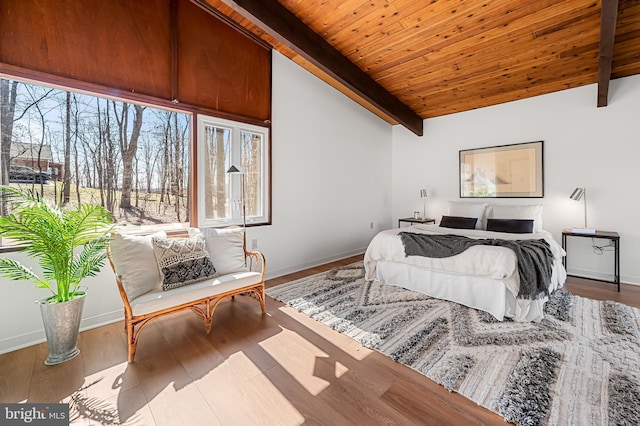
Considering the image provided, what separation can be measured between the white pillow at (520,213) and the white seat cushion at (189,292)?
3.71 meters

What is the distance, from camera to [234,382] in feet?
5.88

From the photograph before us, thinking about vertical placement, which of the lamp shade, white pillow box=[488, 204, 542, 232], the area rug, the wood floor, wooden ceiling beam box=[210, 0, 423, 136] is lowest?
the wood floor

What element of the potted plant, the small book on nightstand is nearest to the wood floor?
the potted plant

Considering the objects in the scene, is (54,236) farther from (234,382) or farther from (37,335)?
(234,382)

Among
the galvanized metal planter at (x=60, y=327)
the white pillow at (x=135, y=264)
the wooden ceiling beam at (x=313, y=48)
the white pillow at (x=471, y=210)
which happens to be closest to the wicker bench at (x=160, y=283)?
the white pillow at (x=135, y=264)

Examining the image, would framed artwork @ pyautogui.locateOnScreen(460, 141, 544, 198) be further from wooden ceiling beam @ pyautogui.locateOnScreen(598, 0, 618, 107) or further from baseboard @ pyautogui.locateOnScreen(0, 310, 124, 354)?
baseboard @ pyautogui.locateOnScreen(0, 310, 124, 354)

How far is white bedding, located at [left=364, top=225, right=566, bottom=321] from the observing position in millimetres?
2566

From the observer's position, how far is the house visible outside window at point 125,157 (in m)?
2.36

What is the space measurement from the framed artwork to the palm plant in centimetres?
526

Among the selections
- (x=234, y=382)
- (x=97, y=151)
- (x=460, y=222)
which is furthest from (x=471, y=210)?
(x=97, y=151)

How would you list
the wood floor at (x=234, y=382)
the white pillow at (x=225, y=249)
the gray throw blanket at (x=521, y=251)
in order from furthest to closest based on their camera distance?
1. the white pillow at (x=225, y=249)
2. the gray throw blanket at (x=521, y=251)
3. the wood floor at (x=234, y=382)

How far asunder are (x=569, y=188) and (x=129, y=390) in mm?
5580

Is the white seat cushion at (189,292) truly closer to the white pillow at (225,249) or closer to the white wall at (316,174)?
the white pillow at (225,249)

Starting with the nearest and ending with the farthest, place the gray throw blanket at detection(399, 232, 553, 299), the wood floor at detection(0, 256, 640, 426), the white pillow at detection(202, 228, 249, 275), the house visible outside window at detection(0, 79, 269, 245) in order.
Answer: the wood floor at detection(0, 256, 640, 426) → the house visible outside window at detection(0, 79, 269, 245) → the gray throw blanket at detection(399, 232, 553, 299) → the white pillow at detection(202, 228, 249, 275)
